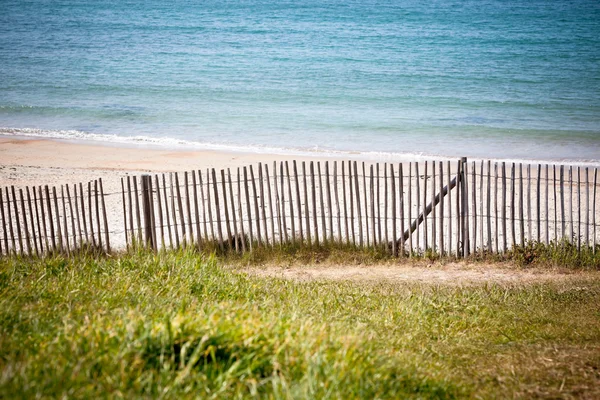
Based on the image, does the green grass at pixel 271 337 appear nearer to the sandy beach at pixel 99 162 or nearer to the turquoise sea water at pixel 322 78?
the sandy beach at pixel 99 162

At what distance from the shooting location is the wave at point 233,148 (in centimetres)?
1838

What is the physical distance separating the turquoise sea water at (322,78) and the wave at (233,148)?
0.50 ft

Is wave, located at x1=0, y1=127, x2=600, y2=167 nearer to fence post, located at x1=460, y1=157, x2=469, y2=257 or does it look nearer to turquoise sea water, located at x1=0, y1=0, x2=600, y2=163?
turquoise sea water, located at x1=0, y1=0, x2=600, y2=163

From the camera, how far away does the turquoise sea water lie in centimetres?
2220

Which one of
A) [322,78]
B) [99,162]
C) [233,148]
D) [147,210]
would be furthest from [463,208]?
[322,78]

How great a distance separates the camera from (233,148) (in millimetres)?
20641

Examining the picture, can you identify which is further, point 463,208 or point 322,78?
point 322,78

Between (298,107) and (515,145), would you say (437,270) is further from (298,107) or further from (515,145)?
(298,107)

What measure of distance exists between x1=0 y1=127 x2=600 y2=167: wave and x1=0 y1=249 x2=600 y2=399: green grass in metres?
11.4

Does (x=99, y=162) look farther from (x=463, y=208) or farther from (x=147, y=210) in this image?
(x=463, y=208)

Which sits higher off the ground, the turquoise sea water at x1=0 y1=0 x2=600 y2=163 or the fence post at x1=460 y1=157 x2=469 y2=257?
the turquoise sea water at x1=0 y1=0 x2=600 y2=163

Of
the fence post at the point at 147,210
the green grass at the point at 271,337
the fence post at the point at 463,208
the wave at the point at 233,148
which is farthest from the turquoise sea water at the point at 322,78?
the green grass at the point at 271,337

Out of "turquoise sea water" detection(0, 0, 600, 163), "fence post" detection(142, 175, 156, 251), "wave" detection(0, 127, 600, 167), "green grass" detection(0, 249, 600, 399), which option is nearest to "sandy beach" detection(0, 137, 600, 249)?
"wave" detection(0, 127, 600, 167)

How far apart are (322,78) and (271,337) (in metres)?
32.5
